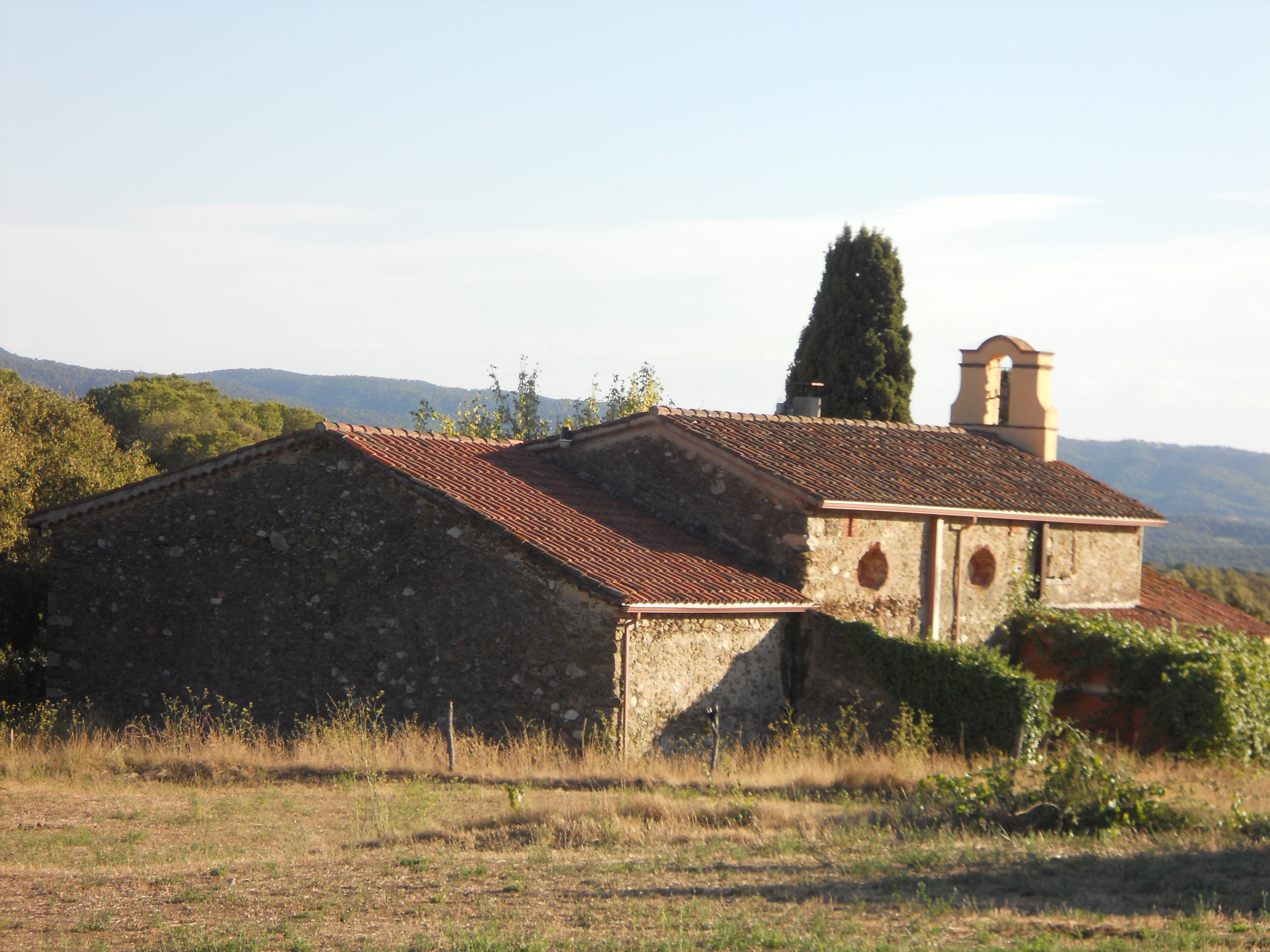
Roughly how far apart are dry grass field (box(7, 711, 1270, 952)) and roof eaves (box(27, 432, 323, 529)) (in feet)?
13.3

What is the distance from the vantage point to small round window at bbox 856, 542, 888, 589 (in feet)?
67.9

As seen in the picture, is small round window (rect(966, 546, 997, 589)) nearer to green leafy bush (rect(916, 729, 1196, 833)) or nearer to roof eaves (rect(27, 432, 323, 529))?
green leafy bush (rect(916, 729, 1196, 833))

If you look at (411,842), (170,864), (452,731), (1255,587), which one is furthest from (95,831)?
(1255,587)

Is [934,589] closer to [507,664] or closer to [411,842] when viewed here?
[507,664]

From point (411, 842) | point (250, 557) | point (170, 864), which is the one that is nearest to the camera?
point (170, 864)

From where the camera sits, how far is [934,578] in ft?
70.3

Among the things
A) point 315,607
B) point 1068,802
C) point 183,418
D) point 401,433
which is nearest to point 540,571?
point 315,607

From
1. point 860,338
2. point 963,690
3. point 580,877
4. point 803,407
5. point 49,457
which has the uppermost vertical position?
point 860,338

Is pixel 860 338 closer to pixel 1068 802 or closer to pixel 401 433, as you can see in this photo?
pixel 401 433

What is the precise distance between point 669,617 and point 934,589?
232 inches

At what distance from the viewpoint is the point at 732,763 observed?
53.7 feet

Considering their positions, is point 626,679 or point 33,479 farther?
point 33,479

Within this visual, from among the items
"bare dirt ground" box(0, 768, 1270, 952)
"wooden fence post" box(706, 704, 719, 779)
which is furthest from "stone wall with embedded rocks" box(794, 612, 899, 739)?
"bare dirt ground" box(0, 768, 1270, 952)

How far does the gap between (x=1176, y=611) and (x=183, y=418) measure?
43.4 m
